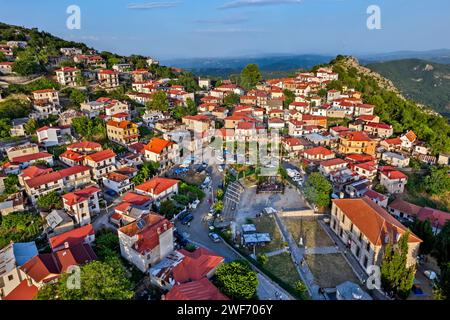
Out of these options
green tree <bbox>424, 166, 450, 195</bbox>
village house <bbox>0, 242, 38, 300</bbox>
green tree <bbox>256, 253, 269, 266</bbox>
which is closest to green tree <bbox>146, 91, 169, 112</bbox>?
village house <bbox>0, 242, 38, 300</bbox>

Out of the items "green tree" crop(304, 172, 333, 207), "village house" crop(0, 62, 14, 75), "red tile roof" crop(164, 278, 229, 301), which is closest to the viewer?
"red tile roof" crop(164, 278, 229, 301)

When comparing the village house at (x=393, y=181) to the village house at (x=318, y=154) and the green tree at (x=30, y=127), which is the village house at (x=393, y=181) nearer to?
the village house at (x=318, y=154)

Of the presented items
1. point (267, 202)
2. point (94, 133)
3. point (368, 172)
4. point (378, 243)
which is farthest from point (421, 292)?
point (94, 133)

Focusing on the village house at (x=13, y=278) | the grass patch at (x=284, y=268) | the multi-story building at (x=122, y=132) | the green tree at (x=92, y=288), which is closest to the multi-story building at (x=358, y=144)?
the grass patch at (x=284, y=268)

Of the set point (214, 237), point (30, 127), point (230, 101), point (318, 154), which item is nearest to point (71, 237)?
point (214, 237)

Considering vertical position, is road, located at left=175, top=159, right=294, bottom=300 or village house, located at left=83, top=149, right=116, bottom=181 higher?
village house, located at left=83, top=149, right=116, bottom=181

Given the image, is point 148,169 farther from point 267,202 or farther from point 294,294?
point 294,294

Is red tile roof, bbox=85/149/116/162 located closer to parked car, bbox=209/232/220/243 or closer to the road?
the road
